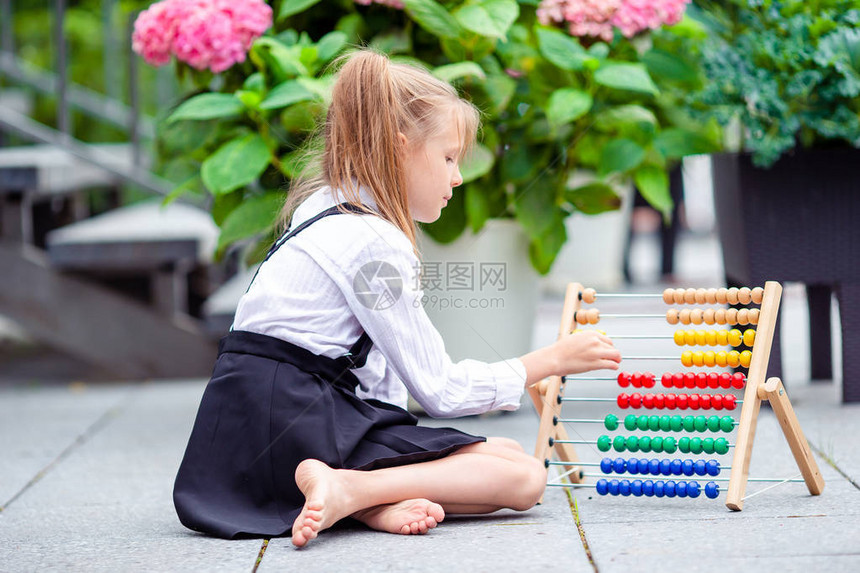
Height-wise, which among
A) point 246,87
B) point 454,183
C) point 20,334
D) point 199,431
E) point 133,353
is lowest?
point 20,334

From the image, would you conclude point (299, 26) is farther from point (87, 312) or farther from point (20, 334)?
point (20, 334)

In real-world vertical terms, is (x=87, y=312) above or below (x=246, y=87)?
below

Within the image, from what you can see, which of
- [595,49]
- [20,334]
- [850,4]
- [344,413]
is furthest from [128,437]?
[20,334]

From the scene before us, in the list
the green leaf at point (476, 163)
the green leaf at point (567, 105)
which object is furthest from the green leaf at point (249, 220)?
the green leaf at point (567, 105)

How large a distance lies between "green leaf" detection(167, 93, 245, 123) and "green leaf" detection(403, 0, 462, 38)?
0.57 m

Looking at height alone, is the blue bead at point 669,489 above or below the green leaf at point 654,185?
below

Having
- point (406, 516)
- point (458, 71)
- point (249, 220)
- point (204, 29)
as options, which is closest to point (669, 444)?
point (406, 516)

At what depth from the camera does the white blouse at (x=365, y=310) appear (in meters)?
1.98

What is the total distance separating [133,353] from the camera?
4.22 metres

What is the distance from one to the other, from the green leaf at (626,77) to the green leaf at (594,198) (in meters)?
0.37

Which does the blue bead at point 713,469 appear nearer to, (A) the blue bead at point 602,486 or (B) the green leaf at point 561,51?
(A) the blue bead at point 602,486

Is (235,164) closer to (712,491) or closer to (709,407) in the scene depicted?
(709,407)

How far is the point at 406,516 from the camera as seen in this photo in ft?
6.52

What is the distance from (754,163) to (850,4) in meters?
0.52
